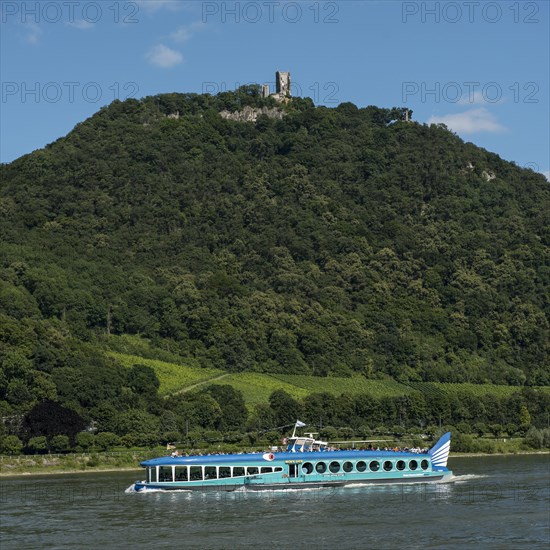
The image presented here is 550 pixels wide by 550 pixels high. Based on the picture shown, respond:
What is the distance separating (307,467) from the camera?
93188 mm

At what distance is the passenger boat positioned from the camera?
91.1 meters

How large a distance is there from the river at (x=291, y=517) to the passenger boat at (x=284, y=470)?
1.41m

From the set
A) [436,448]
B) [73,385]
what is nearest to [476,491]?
[436,448]

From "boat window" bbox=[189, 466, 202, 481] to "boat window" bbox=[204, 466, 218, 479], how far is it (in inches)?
18.3

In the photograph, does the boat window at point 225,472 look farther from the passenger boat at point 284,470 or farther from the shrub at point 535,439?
the shrub at point 535,439

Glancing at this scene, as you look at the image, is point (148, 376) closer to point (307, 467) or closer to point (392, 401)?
point (392, 401)

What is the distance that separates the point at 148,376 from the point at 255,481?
71.9m

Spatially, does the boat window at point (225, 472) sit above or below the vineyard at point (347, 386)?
below

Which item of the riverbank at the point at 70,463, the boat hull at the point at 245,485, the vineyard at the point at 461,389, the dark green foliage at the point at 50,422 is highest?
the vineyard at the point at 461,389

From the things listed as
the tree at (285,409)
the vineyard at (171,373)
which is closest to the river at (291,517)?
the tree at (285,409)

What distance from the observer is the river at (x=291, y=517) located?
218 ft

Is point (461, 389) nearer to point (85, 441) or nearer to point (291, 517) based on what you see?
point (85, 441)

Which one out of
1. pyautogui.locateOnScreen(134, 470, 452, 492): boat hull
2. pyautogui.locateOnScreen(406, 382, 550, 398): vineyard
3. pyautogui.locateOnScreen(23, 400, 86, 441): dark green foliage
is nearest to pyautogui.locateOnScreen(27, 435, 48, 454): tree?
pyautogui.locateOnScreen(23, 400, 86, 441): dark green foliage

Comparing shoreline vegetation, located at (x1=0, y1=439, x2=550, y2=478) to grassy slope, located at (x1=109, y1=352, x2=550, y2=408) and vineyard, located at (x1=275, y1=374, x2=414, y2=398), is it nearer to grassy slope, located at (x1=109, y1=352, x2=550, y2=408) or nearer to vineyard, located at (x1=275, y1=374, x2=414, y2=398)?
grassy slope, located at (x1=109, y1=352, x2=550, y2=408)
